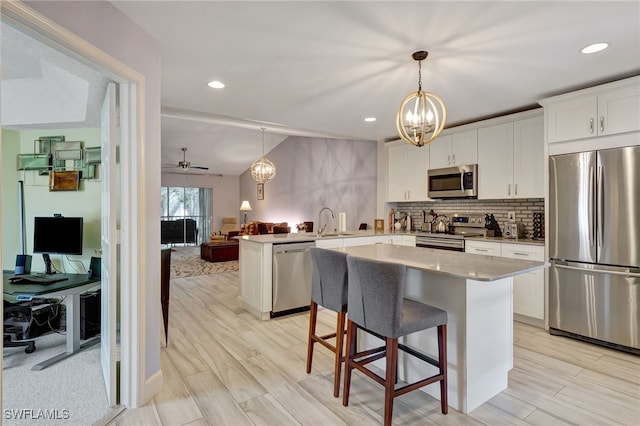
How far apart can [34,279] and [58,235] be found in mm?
547

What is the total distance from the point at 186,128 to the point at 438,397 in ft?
24.6

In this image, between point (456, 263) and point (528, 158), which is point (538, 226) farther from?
point (456, 263)

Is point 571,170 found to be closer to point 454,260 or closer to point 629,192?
point 629,192

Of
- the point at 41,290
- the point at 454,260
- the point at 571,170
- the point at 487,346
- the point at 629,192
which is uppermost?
the point at 571,170

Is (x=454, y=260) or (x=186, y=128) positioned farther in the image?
(x=186, y=128)

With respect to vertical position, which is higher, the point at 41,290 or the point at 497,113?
the point at 497,113

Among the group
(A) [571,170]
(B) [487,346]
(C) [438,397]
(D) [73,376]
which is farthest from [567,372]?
(D) [73,376]

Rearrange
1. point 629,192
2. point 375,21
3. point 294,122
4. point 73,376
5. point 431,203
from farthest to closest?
point 431,203 < point 294,122 < point 629,192 < point 73,376 < point 375,21

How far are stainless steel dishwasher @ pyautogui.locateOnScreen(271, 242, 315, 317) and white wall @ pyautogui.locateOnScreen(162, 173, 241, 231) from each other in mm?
8074

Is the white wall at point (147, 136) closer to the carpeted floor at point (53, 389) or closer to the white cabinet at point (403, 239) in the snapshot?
the carpeted floor at point (53, 389)

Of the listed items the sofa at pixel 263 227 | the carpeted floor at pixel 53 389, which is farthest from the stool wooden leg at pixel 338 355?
the sofa at pixel 263 227

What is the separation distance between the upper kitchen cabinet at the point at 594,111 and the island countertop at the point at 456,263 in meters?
1.82

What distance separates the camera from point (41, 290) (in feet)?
8.92

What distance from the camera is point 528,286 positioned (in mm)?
3629
